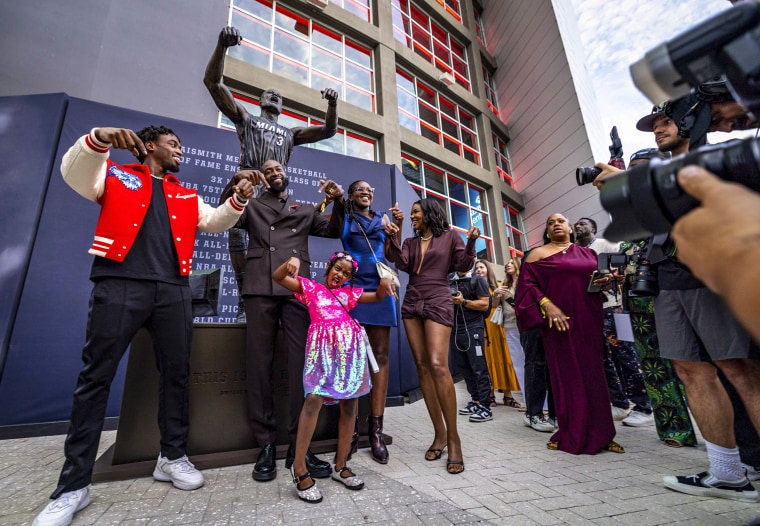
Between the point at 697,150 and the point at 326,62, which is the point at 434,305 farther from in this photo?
the point at 326,62

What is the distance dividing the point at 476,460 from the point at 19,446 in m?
3.88

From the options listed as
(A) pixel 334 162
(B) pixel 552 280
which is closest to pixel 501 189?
(A) pixel 334 162

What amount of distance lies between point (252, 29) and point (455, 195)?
831 centimetres

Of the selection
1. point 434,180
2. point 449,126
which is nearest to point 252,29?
point 434,180

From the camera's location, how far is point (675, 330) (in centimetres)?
216

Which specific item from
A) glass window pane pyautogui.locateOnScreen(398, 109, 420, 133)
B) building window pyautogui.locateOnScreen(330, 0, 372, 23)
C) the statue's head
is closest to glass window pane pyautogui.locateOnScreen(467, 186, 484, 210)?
glass window pane pyautogui.locateOnScreen(398, 109, 420, 133)

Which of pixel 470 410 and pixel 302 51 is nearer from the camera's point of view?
pixel 470 410

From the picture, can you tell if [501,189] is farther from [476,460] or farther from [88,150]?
[88,150]

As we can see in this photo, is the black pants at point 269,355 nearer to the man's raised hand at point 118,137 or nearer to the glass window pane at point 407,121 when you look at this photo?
the man's raised hand at point 118,137

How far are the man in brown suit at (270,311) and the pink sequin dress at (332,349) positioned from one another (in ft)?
0.76

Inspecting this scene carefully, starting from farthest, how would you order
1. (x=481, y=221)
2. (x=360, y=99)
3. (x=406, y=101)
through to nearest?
(x=481, y=221) < (x=406, y=101) < (x=360, y=99)

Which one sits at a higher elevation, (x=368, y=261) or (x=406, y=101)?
(x=406, y=101)

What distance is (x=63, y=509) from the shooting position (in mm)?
1654

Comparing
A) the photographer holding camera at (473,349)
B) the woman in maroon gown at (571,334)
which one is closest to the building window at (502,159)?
the photographer holding camera at (473,349)
